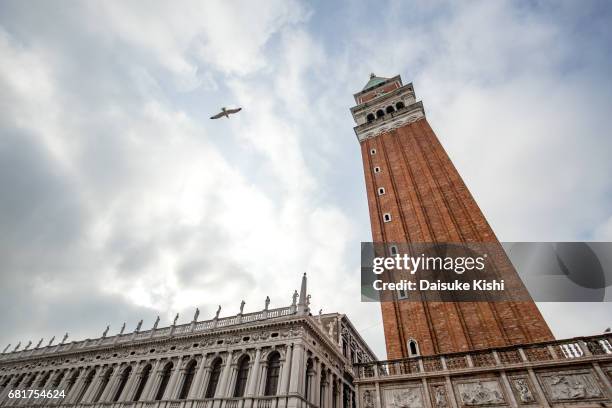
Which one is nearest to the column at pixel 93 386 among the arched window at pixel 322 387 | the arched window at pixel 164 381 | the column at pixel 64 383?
the column at pixel 64 383

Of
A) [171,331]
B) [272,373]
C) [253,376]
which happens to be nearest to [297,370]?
[272,373]

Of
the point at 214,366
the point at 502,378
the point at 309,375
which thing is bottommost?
the point at 502,378

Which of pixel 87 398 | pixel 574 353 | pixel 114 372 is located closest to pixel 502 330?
pixel 574 353

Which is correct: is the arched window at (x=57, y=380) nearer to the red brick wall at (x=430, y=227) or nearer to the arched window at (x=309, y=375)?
the arched window at (x=309, y=375)

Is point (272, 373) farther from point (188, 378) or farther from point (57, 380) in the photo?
point (57, 380)

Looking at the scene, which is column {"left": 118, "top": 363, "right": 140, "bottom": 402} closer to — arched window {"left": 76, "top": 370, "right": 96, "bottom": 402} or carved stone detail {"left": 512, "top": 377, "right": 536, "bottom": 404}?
arched window {"left": 76, "top": 370, "right": 96, "bottom": 402}

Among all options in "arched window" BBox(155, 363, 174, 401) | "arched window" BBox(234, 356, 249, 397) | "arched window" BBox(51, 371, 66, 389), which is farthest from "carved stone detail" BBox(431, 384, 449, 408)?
"arched window" BBox(51, 371, 66, 389)

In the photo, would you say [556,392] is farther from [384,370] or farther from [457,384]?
[384,370]
